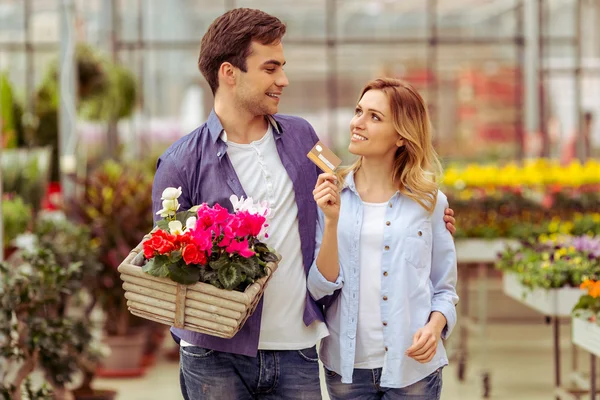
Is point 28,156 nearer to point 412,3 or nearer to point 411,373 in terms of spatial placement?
point 411,373

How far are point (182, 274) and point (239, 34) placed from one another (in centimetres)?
59

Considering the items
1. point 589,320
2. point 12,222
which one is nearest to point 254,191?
point 589,320

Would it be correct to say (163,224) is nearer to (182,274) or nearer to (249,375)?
(182,274)

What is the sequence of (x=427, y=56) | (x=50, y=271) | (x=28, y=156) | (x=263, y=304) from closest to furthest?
(x=263, y=304) < (x=50, y=271) < (x=28, y=156) < (x=427, y=56)

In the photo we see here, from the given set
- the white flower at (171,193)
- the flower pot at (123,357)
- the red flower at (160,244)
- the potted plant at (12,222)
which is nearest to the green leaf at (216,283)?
the red flower at (160,244)

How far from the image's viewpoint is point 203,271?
7.20 ft

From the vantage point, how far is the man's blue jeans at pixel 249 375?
93.0 inches

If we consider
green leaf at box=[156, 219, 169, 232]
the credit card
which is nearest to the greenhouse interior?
green leaf at box=[156, 219, 169, 232]

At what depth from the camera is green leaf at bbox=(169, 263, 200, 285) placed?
2.17 m

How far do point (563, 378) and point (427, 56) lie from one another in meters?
7.37

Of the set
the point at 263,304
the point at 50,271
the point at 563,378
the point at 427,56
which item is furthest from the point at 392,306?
the point at 427,56

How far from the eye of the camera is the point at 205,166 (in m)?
2.41

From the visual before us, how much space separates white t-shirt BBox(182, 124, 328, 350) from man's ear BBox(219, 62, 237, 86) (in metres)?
0.15

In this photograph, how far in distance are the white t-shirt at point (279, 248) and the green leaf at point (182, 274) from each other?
0.27 meters
